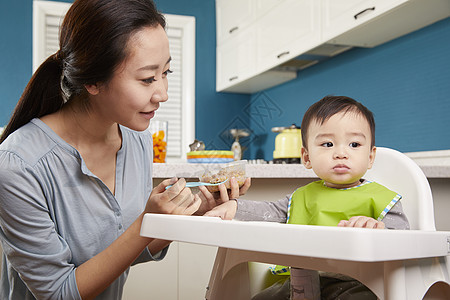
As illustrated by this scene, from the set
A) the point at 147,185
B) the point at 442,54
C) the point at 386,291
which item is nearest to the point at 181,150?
the point at 442,54

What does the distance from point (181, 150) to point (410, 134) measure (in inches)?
100

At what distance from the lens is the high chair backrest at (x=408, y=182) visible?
1040 millimetres

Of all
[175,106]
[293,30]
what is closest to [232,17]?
[175,106]

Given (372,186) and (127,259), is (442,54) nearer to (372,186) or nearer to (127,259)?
(372,186)

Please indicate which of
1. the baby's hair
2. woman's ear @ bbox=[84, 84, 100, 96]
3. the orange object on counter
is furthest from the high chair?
the orange object on counter

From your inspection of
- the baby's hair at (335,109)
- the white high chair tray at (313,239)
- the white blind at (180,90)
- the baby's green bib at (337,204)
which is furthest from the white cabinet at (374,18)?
the white blind at (180,90)

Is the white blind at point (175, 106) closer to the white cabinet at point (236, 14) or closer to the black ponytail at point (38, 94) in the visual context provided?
the white cabinet at point (236, 14)

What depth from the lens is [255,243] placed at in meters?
0.67

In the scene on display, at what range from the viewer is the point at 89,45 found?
105 centimetres

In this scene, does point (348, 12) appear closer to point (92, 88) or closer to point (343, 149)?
point (343, 149)

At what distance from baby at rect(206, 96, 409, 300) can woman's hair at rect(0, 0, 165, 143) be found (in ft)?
1.29

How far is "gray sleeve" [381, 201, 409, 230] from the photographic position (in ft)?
3.36

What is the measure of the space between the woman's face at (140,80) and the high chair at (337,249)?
30 centimetres

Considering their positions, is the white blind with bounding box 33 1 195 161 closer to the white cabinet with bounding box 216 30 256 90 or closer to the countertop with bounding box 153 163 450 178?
the white cabinet with bounding box 216 30 256 90
